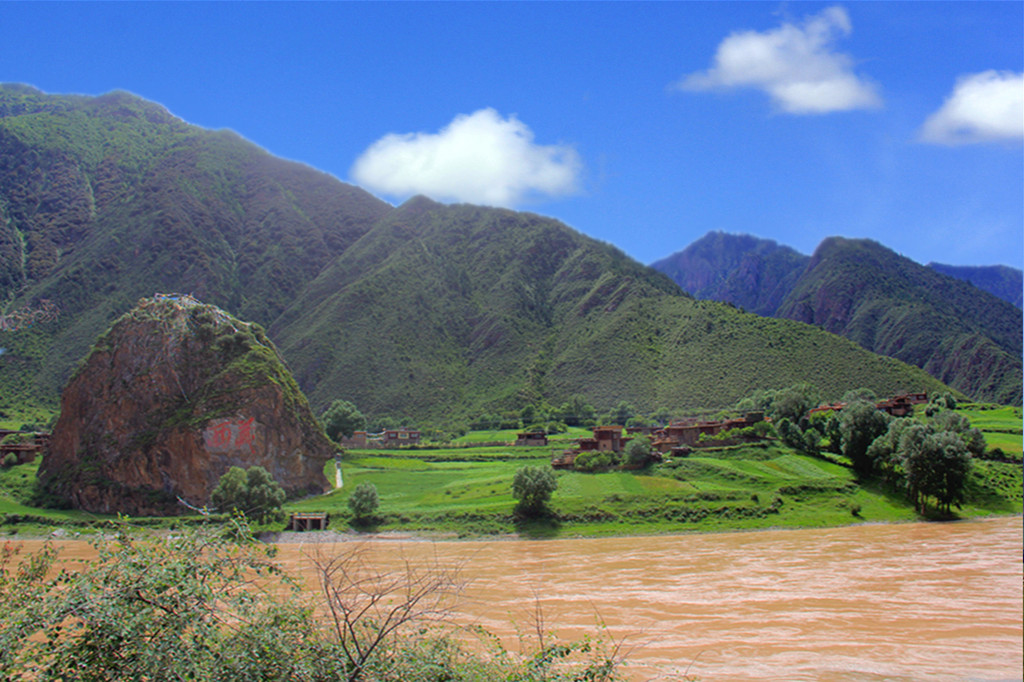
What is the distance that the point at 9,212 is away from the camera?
543 ft

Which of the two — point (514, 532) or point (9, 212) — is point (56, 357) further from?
point (514, 532)

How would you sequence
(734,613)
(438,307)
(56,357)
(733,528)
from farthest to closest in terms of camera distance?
(438,307) < (56,357) < (733,528) < (734,613)

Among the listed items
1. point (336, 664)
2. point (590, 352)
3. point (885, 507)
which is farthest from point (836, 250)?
point (336, 664)

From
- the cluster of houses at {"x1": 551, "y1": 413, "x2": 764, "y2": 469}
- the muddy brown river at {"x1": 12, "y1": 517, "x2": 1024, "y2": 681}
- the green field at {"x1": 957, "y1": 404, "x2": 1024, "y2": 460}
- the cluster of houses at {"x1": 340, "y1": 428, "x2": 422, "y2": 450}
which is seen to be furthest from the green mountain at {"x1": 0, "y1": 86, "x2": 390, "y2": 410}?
the green field at {"x1": 957, "y1": 404, "x2": 1024, "y2": 460}

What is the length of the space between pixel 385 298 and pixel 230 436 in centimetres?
8699

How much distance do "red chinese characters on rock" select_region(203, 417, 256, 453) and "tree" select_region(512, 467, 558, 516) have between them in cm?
2938

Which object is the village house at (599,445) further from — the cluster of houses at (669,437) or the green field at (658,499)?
the green field at (658,499)

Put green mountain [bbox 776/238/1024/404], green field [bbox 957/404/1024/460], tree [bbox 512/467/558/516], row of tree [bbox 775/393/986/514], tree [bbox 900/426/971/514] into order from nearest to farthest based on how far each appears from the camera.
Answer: tree [bbox 900/426/971/514]
row of tree [bbox 775/393/986/514]
tree [bbox 512/467/558/516]
green field [bbox 957/404/1024/460]
green mountain [bbox 776/238/1024/404]

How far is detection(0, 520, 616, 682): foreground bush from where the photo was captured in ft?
35.2

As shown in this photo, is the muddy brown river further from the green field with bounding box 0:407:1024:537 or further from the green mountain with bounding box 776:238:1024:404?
the green mountain with bounding box 776:238:1024:404

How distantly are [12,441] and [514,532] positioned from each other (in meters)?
63.7

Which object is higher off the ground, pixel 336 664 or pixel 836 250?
pixel 836 250

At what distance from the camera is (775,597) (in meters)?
32.6

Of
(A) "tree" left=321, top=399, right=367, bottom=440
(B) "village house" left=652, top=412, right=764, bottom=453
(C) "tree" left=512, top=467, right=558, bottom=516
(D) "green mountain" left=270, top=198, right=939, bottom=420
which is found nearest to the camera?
(C) "tree" left=512, top=467, right=558, bottom=516
